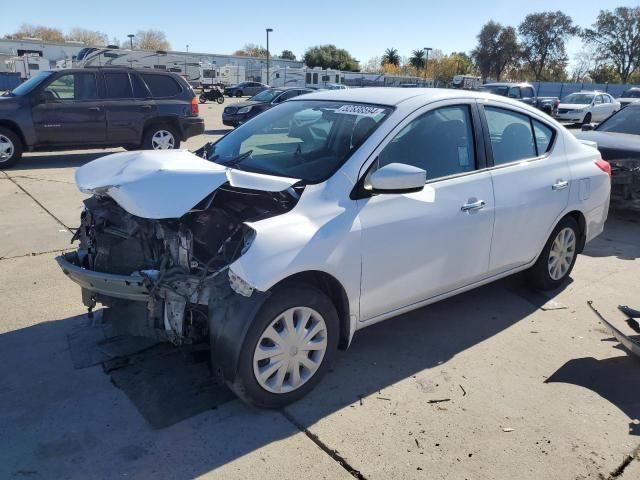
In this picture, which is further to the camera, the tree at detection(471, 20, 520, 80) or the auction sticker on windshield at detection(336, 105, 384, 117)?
the tree at detection(471, 20, 520, 80)

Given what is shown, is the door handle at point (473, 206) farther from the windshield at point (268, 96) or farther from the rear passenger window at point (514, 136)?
the windshield at point (268, 96)

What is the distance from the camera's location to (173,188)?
2.99 metres

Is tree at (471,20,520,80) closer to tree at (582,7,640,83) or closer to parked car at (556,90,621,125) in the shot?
tree at (582,7,640,83)

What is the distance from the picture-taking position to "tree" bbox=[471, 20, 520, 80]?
6950 cm

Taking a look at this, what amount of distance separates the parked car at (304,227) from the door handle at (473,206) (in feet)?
0.05

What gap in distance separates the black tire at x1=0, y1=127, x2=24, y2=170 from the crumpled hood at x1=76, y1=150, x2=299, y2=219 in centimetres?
814

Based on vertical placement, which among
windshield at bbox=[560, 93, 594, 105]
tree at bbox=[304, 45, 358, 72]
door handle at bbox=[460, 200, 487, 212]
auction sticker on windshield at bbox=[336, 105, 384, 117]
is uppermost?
tree at bbox=[304, 45, 358, 72]

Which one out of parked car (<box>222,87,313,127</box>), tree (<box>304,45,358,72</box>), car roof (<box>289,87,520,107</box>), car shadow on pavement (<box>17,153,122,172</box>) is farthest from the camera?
tree (<box>304,45,358,72</box>)

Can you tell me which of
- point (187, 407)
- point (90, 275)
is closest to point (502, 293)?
point (187, 407)

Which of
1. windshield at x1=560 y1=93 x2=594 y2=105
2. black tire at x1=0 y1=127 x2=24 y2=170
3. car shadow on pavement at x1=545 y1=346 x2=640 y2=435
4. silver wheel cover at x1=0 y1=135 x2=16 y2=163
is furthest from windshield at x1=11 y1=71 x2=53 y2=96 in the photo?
windshield at x1=560 y1=93 x2=594 y2=105

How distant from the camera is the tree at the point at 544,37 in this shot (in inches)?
2591

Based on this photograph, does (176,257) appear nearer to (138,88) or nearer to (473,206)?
(473,206)

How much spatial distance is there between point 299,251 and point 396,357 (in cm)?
134

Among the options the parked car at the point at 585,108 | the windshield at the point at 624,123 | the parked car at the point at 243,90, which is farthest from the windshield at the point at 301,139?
the parked car at the point at 243,90
